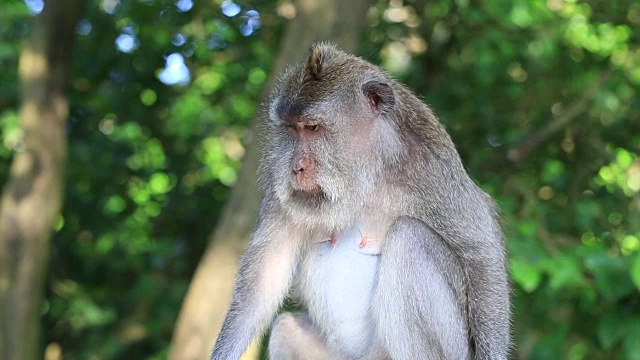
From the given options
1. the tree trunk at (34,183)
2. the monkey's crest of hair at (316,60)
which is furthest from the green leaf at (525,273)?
the tree trunk at (34,183)

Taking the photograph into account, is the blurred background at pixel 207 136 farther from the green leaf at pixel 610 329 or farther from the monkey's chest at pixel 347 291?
the monkey's chest at pixel 347 291

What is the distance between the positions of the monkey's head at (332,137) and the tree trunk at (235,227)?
203 cm

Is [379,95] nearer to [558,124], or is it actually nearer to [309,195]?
[309,195]

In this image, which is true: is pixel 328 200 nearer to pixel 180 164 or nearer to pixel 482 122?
pixel 482 122

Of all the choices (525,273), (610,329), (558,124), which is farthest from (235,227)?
(558,124)

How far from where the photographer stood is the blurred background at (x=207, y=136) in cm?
589

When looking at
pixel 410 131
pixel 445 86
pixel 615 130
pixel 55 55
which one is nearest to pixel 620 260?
pixel 410 131

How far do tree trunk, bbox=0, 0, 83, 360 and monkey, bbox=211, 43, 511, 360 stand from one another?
3294mm

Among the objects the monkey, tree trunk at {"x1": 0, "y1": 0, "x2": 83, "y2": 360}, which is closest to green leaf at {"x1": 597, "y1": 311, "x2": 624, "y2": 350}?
the monkey

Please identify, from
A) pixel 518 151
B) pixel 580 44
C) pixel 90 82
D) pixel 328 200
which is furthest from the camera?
pixel 90 82

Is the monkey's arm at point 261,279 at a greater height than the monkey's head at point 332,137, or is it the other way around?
the monkey's head at point 332,137

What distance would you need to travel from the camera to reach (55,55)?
669 cm

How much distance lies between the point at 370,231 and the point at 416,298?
365mm

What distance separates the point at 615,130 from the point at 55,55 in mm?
4407
